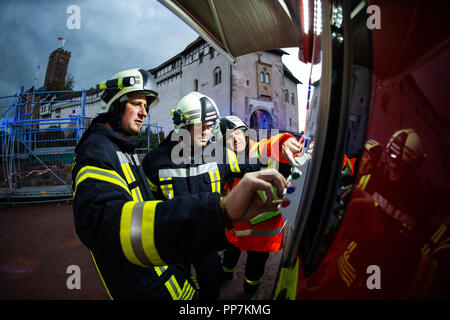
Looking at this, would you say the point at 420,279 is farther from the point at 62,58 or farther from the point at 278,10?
the point at 62,58

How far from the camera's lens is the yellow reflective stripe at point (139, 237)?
588 millimetres

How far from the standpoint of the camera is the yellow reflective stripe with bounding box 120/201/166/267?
23.1 inches

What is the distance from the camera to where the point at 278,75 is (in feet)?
63.1

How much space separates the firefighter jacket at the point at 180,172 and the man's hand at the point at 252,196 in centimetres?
152

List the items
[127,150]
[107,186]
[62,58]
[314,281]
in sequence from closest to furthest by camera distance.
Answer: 1. [314,281]
2. [107,186]
3. [127,150]
4. [62,58]

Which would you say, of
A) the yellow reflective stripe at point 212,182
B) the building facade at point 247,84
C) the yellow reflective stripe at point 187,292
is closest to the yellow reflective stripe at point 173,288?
the yellow reflective stripe at point 187,292

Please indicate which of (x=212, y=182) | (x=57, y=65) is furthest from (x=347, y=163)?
(x=57, y=65)

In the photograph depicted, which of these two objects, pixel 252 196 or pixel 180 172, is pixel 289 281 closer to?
pixel 252 196

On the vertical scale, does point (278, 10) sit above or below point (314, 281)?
above

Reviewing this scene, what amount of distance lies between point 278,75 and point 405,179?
2141 centimetres

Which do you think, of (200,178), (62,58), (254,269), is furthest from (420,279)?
(62,58)

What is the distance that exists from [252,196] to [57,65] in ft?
172

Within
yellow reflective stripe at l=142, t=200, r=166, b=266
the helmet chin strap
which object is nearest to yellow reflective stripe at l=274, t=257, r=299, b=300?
yellow reflective stripe at l=142, t=200, r=166, b=266

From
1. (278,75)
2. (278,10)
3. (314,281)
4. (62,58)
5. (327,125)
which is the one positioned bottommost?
(314,281)
